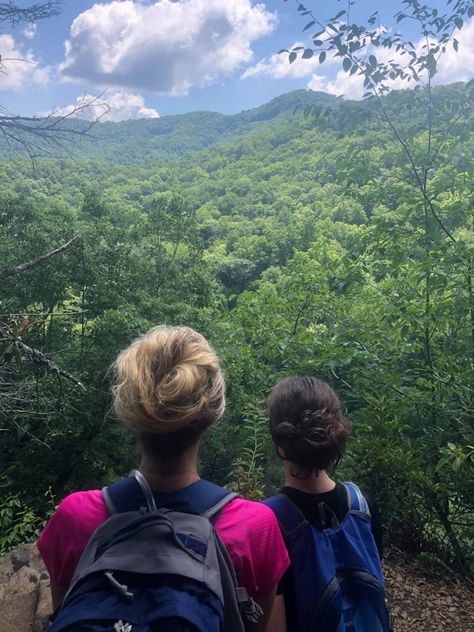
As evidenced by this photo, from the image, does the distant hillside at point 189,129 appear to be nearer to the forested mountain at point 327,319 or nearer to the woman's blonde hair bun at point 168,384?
the forested mountain at point 327,319

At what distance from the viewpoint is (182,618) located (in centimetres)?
81

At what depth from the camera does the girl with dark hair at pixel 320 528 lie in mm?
1195

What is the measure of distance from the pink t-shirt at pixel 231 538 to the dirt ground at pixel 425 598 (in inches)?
76.6

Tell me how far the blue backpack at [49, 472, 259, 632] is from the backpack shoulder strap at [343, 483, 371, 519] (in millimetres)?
421

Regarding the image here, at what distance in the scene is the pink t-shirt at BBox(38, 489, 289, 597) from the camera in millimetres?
1015

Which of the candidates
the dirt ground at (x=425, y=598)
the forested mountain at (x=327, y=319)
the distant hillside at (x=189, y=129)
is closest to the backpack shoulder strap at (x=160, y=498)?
the forested mountain at (x=327, y=319)

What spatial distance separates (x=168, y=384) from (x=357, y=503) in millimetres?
701

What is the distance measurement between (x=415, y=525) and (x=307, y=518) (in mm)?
2222

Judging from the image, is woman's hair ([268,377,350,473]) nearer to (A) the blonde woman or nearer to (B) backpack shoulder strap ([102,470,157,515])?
(A) the blonde woman

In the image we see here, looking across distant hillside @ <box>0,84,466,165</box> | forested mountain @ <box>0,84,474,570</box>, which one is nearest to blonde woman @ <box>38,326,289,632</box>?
forested mountain @ <box>0,84,474,570</box>

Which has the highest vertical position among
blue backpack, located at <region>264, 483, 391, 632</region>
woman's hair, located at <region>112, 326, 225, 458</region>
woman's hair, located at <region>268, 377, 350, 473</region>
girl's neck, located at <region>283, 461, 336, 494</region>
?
woman's hair, located at <region>112, 326, 225, 458</region>

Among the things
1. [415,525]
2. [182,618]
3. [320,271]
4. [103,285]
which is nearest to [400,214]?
[320,271]

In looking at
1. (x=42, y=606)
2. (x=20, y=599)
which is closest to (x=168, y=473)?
(x=42, y=606)

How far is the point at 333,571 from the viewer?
1221mm
